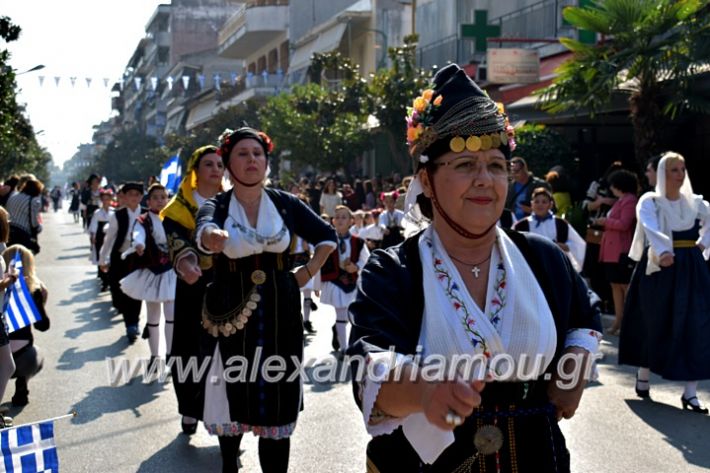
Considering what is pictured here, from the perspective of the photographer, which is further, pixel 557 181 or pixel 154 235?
pixel 557 181

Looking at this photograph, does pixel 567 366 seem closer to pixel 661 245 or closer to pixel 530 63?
pixel 661 245

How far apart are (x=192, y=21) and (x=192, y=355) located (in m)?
96.3

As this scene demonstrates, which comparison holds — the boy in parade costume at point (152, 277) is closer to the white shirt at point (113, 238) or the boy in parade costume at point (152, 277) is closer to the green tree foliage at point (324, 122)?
the white shirt at point (113, 238)

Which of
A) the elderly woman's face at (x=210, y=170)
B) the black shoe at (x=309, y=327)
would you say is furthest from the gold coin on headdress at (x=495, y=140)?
the black shoe at (x=309, y=327)

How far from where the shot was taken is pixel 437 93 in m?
3.21

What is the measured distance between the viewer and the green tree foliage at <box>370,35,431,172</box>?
25938mm

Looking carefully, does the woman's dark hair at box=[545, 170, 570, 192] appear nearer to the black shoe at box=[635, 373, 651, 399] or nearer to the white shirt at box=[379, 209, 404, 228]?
the white shirt at box=[379, 209, 404, 228]

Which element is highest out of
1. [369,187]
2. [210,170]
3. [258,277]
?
[210,170]

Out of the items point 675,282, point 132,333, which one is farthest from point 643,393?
point 132,333

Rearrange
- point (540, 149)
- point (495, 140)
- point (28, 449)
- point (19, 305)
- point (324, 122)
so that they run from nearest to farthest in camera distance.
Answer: point (495, 140), point (28, 449), point (19, 305), point (540, 149), point (324, 122)

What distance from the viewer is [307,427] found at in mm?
7484

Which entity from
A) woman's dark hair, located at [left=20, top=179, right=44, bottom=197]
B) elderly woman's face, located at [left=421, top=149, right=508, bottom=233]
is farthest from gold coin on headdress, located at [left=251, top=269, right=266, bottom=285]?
woman's dark hair, located at [left=20, top=179, right=44, bottom=197]

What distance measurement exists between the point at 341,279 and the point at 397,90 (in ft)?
50.6

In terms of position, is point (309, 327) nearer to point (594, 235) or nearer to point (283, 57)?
point (594, 235)
